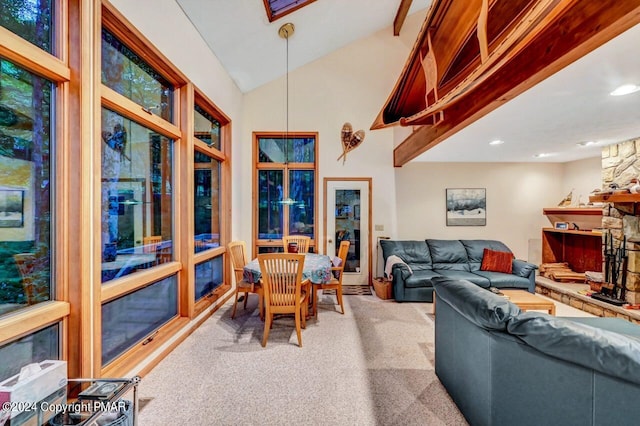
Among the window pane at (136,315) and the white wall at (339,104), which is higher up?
the white wall at (339,104)

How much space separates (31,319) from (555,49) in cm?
351

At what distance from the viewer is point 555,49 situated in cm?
176

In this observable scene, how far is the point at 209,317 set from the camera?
146 inches

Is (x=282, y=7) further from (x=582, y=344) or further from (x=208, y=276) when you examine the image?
(x=582, y=344)

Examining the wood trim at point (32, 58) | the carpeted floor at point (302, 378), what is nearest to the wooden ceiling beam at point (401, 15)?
the wood trim at point (32, 58)

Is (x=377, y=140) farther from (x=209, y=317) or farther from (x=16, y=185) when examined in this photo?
(x=16, y=185)

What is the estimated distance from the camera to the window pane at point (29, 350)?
153 cm

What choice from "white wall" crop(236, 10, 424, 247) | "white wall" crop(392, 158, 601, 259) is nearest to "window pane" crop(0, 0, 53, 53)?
"white wall" crop(236, 10, 424, 247)

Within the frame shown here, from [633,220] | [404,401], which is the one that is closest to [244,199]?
[404,401]

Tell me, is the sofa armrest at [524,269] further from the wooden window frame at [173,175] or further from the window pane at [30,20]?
the window pane at [30,20]

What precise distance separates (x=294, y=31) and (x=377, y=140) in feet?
7.69

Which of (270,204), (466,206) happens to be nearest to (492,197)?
(466,206)

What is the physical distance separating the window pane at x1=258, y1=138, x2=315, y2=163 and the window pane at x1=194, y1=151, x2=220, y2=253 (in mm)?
1247

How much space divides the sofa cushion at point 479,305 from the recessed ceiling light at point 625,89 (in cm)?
203
